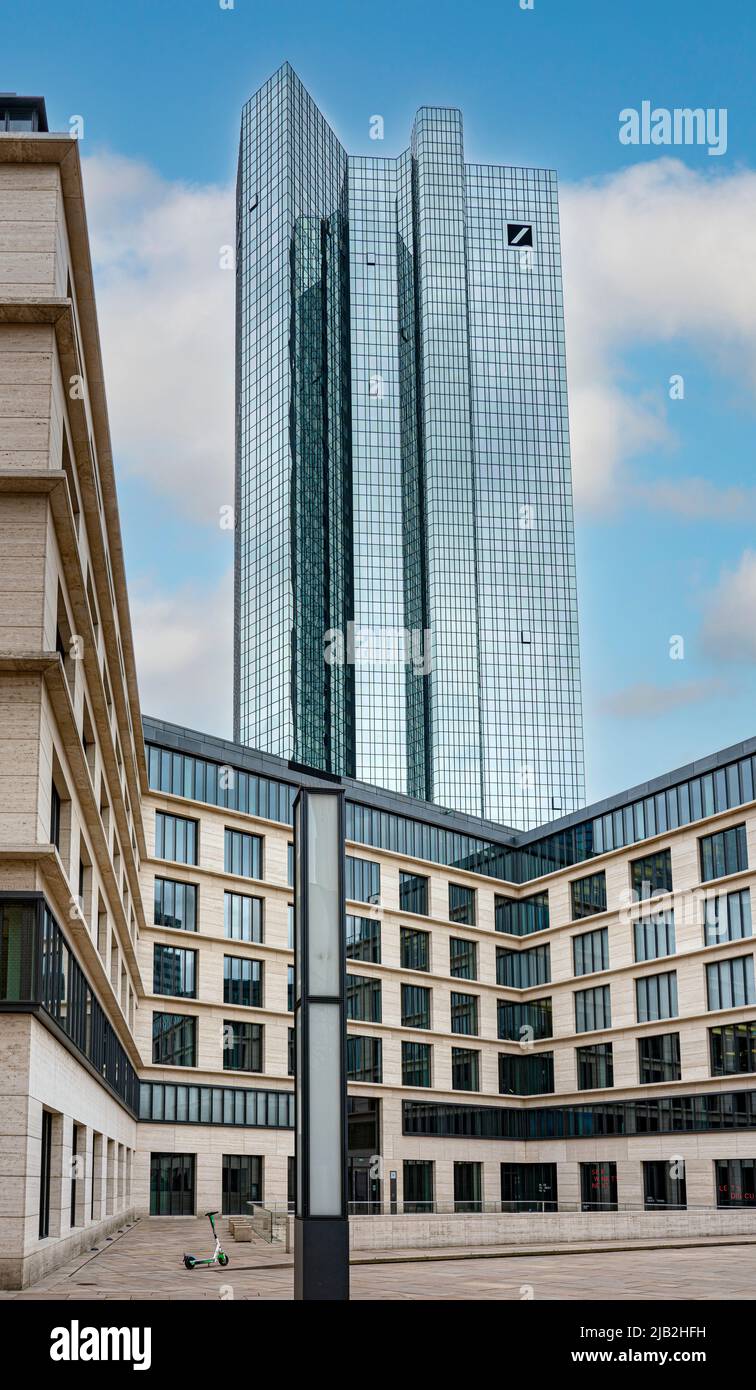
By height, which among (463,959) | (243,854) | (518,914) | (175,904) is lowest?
(463,959)

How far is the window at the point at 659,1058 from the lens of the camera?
7081cm

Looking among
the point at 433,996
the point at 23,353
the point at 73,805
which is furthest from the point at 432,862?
the point at 23,353

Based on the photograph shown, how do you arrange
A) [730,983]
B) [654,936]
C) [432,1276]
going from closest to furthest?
[432,1276]
[730,983]
[654,936]

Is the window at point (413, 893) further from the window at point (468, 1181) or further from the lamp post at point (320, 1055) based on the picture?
the lamp post at point (320, 1055)

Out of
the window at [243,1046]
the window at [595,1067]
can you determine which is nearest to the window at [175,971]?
the window at [243,1046]

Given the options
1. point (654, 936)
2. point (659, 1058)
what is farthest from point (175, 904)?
point (659, 1058)

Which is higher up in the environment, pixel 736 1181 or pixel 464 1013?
pixel 464 1013

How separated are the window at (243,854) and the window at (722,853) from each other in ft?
75.5

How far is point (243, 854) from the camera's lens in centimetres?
7062

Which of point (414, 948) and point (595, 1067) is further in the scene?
point (414, 948)

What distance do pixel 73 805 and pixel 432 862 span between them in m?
52.7

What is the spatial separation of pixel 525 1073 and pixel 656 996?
15091 millimetres

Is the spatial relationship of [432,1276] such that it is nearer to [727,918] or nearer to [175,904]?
[175,904]
